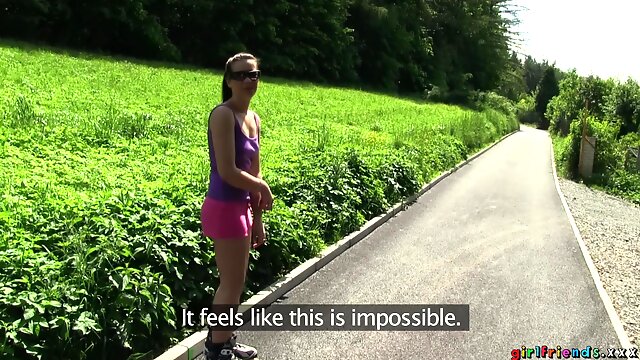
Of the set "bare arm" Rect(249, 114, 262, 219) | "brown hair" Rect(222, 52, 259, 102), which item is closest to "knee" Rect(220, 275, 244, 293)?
"bare arm" Rect(249, 114, 262, 219)

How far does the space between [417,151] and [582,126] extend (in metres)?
9.62

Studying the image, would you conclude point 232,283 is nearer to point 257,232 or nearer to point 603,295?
point 257,232

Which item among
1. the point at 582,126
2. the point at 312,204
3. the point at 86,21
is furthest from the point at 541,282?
the point at 86,21

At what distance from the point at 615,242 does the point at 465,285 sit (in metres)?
5.16

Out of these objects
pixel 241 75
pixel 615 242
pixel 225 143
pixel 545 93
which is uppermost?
pixel 545 93

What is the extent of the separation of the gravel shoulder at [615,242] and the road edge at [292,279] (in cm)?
352

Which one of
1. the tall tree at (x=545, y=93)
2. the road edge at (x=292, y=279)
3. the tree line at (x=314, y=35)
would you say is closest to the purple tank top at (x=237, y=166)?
the road edge at (x=292, y=279)

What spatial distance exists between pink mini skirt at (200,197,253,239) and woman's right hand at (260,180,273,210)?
0.15m

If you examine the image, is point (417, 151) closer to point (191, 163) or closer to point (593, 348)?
point (191, 163)

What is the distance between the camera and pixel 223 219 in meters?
3.73

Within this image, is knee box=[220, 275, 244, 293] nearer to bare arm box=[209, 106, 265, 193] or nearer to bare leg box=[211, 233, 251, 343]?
bare leg box=[211, 233, 251, 343]

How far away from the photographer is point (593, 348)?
5.32m

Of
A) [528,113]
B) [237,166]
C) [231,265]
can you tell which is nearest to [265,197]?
[237,166]

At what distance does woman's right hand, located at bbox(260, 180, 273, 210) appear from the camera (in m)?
3.79
